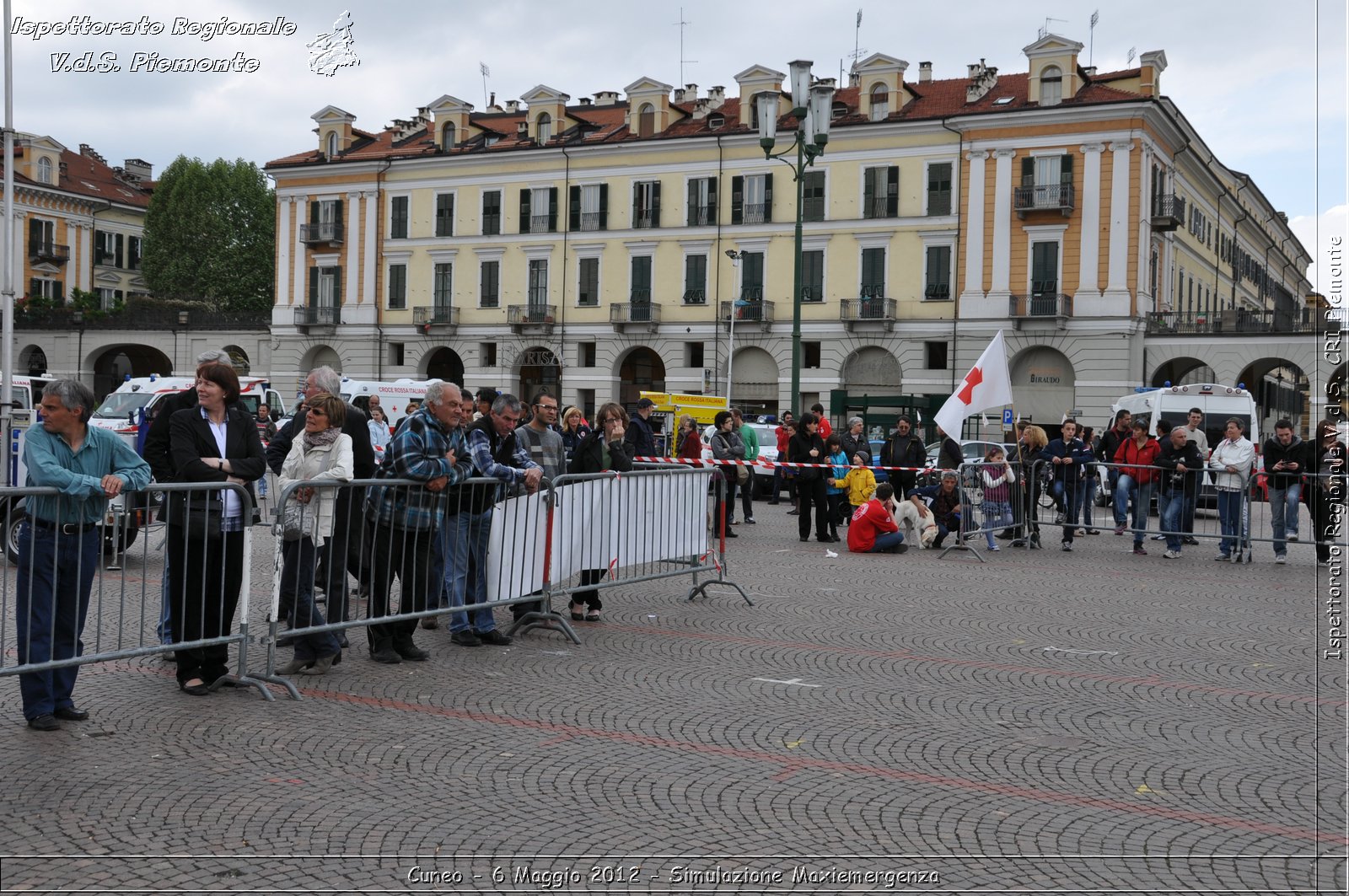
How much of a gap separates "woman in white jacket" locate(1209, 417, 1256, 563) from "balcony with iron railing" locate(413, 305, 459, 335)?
151 feet

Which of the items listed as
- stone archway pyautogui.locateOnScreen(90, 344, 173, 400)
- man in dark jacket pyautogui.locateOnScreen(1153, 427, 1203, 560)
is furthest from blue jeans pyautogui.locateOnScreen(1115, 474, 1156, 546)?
stone archway pyautogui.locateOnScreen(90, 344, 173, 400)

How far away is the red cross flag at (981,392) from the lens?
58.3 feet

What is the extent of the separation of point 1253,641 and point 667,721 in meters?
5.34

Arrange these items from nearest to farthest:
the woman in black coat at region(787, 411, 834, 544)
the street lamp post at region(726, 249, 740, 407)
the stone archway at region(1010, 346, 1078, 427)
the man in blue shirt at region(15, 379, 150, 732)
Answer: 1. the man in blue shirt at region(15, 379, 150, 732)
2. the woman in black coat at region(787, 411, 834, 544)
3. the stone archway at region(1010, 346, 1078, 427)
4. the street lamp post at region(726, 249, 740, 407)

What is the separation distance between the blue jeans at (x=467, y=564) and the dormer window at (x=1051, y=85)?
4437 centimetres

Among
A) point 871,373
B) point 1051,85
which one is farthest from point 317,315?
point 1051,85

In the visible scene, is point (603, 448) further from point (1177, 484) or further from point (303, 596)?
point (1177, 484)

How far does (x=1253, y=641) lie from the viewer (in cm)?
988

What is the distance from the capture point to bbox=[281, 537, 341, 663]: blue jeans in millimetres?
7758

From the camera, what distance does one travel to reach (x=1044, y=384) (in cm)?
4897

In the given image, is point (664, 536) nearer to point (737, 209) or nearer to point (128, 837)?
point (128, 837)

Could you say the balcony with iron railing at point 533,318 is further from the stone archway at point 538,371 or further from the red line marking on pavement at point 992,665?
the red line marking on pavement at point 992,665

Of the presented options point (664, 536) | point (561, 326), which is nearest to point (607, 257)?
point (561, 326)

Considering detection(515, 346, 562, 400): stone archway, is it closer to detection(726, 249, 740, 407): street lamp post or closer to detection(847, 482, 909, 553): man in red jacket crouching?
detection(726, 249, 740, 407): street lamp post
